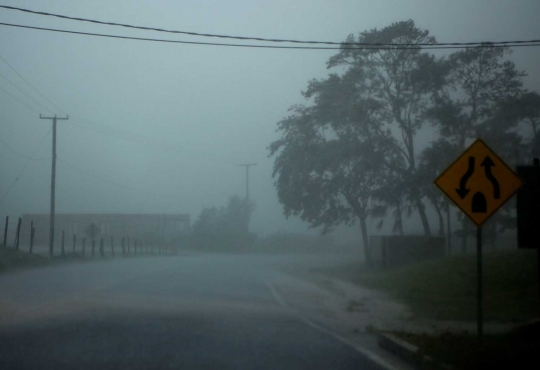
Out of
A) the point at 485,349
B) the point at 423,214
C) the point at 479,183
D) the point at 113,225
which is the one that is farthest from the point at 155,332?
the point at 113,225

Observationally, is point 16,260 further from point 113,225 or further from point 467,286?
point 113,225

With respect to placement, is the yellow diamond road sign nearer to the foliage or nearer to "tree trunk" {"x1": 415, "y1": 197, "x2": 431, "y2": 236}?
"tree trunk" {"x1": 415, "y1": 197, "x2": 431, "y2": 236}

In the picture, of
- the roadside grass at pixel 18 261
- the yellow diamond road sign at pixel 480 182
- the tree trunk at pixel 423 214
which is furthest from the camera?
the tree trunk at pixel 423 214

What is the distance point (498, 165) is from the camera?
37.3 feet

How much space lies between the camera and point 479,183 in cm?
1145

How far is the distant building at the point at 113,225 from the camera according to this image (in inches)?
3138

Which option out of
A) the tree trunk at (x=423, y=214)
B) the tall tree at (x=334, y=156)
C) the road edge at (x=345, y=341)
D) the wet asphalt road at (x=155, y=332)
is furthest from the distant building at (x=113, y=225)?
the road edge at (x=345, y=341)

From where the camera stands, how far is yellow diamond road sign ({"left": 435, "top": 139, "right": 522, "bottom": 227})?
11.3 meters

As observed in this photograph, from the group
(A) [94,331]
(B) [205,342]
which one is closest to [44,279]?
(A) [94,331]

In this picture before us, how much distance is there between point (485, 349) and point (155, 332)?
6.12m

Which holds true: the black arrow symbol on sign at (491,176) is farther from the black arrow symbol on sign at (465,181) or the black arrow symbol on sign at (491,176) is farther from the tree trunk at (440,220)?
the tree trunk at (440,220)

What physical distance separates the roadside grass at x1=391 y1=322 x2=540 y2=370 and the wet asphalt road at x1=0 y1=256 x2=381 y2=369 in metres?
1.05

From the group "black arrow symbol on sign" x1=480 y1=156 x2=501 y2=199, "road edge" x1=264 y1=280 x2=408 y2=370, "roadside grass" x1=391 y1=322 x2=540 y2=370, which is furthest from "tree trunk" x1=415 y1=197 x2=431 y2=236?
"black arrow symbol on sign" x1=480 y1=156 x2=501 y2=199

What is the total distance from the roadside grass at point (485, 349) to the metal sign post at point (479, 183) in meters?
1.70
